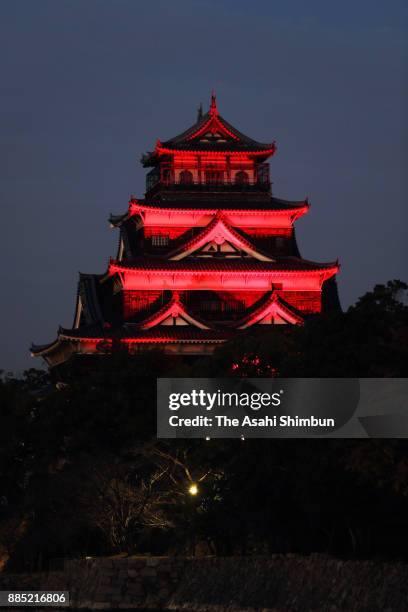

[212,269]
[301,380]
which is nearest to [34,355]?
[212,269]

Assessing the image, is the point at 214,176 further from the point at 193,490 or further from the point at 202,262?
the point at 193,490

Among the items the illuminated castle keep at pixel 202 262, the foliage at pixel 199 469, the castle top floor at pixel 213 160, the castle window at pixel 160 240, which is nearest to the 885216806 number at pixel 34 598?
the foliage at pixel 199 469

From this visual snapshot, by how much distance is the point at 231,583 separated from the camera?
3778 cm

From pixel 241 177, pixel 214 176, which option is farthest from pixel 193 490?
pixel 241 177

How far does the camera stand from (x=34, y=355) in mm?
65688

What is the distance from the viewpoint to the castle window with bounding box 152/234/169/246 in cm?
6350

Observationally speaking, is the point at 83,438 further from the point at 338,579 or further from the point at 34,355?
the point at 34,355

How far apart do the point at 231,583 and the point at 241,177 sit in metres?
30.8

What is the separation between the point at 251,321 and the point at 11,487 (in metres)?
16.9

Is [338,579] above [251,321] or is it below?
below

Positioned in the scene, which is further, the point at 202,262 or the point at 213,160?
the point at 213,160

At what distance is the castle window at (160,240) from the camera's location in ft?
208

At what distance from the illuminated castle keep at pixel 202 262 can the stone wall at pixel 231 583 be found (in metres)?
17.0

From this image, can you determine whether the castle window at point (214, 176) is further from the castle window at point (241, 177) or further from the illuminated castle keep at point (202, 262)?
the castle window at point (241, 177)
